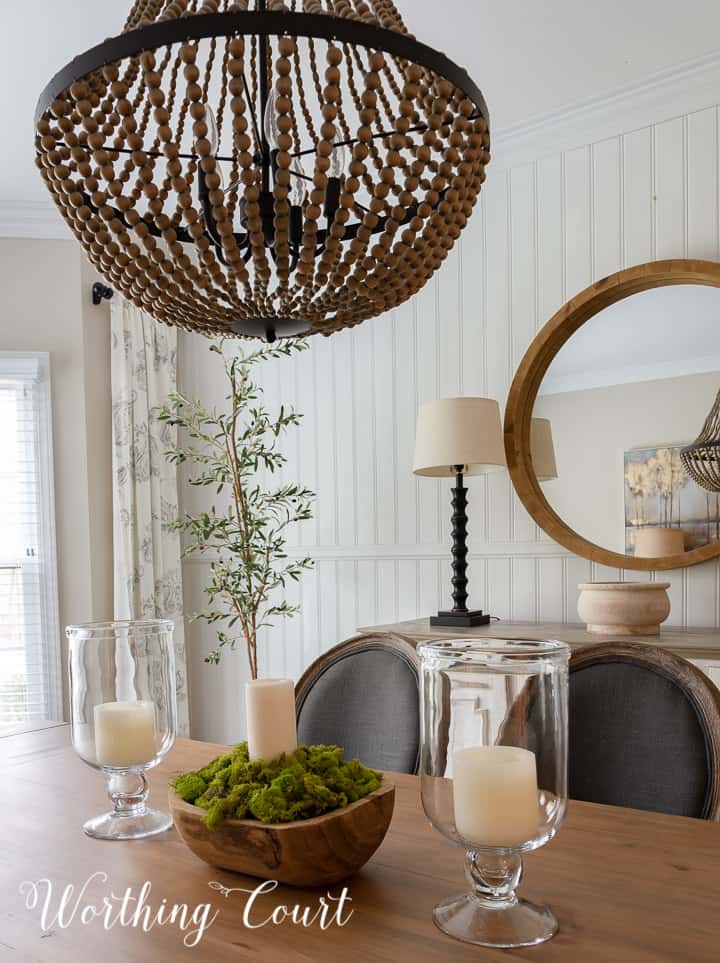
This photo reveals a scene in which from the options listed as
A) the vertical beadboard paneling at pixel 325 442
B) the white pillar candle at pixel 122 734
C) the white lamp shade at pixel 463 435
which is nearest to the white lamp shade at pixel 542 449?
the white lamp shade at pixel 463 435

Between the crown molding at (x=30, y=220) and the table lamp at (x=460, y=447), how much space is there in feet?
6.46

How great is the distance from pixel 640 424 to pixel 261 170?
Answer: 211cm

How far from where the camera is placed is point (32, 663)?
3.96 metres

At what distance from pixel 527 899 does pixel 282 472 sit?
127 inches

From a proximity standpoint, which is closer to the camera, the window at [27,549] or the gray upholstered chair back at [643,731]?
the gray upholstered chair back at [643,731]

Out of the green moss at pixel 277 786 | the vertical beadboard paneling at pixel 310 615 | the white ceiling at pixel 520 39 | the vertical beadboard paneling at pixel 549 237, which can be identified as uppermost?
the white ceiling at pixel 520 39

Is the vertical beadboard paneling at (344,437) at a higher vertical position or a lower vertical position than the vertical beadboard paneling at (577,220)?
lower

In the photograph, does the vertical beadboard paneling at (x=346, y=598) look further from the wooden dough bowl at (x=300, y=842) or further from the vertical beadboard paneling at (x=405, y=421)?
the wooden dough bowl at (x=300, y=842)

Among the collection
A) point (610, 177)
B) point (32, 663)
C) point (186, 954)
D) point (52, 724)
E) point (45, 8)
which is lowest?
point (32, 663)

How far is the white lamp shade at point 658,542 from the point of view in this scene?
2.93 metres

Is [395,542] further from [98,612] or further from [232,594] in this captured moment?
[98,612]

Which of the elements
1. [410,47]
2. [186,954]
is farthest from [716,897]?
[410,47]

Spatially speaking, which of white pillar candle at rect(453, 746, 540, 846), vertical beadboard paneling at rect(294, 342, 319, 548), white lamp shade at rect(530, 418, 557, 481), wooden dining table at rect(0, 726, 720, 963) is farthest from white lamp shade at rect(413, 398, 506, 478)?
white pillar candle at rect(453, 746, 540, 846)

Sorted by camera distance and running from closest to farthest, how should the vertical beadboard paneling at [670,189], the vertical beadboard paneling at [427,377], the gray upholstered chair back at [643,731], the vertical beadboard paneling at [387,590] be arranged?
the gray upholstered chair back at [643,731] < the vertical beadboard paneling at [670,189] < the vertical beadboard paneling at [427,377] < the vertical beadboard paneling at [387,590]
